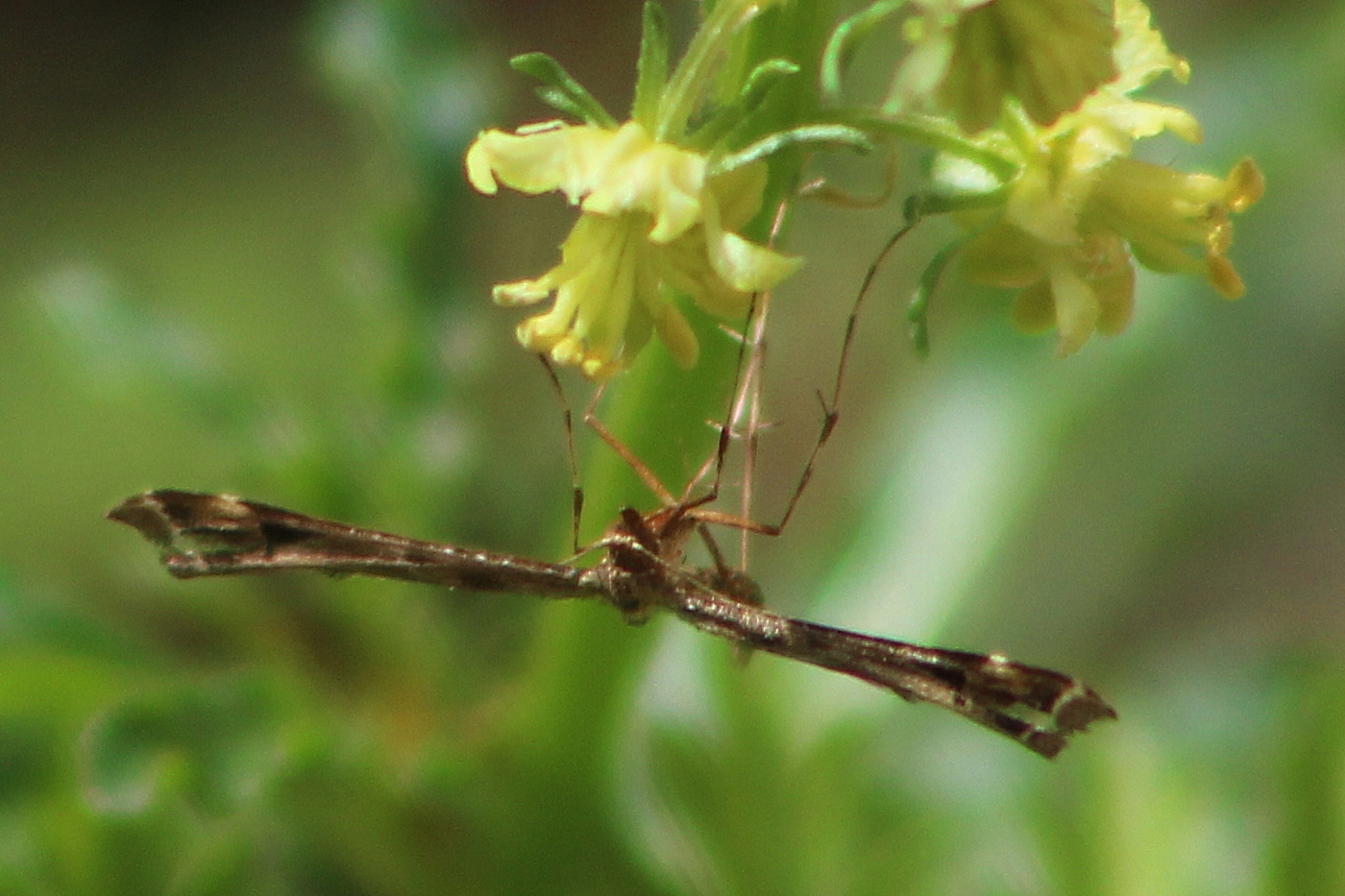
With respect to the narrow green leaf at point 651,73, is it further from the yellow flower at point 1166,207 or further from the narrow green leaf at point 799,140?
the yellow flower at point 1166,207

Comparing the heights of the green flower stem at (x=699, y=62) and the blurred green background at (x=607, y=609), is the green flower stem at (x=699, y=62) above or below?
below

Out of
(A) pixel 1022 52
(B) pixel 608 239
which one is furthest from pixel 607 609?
(A) pixel 1022 52

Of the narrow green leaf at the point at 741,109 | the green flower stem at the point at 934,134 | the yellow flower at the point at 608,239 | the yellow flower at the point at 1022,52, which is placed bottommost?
the yellow flower at the point at 608,239

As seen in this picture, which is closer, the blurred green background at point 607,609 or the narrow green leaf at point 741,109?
the narrow green leaf at point 741,109

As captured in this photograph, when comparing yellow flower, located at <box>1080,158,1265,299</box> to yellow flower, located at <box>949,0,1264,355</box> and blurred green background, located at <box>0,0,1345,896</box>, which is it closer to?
yellow flower, located at <box>949,0,1264,355</box>

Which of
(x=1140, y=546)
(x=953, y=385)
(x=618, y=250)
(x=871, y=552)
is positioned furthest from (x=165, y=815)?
(x=1140, y=546)

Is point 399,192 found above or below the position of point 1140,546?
below

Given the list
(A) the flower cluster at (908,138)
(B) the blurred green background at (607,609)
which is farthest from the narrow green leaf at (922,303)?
(B) the blurred green background at (607,609)

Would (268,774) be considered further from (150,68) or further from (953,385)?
(150,68)
